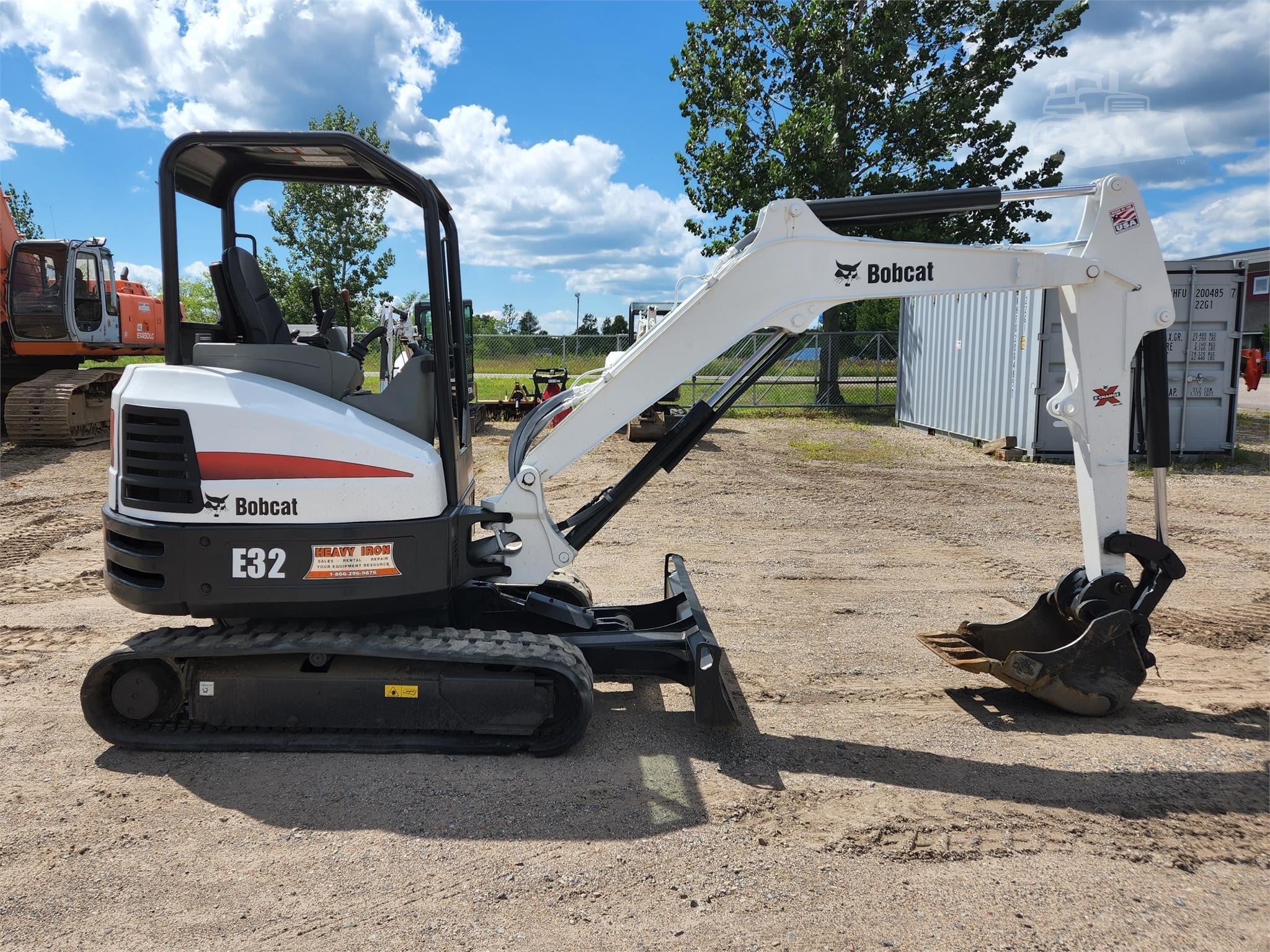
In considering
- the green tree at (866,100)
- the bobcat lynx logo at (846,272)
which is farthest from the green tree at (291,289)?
the bobcat lynx logo at (846,272)

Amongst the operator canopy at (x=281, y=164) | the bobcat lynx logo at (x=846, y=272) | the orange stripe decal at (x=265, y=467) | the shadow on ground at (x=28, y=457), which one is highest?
the operator canopy at (x=281, y=164)

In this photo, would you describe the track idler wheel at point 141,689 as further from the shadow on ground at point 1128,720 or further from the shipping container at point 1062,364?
the shipping container at point 1062,364

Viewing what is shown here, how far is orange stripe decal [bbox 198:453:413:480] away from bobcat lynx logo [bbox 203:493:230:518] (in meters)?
0.09

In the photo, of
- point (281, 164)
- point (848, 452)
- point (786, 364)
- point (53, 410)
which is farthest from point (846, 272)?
point (786, 364)

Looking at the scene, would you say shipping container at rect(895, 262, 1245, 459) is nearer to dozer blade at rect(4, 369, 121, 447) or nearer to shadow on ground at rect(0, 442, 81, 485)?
dozer blade at rect(4, 369, 121, 447)

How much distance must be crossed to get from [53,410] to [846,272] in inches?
565

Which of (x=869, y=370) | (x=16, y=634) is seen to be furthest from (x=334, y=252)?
(x=16, y=634)

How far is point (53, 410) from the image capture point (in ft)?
47.1

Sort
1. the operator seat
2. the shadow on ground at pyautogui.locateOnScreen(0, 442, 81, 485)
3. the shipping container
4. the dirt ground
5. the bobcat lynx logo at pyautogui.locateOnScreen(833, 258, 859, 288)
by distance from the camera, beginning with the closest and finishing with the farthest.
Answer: the dirt ground
the operator seat
the bobcat lynx logo at pyautogui.locateOnScreen(833, 258, 859, 288)
the shadow on ground at pyautogui.locateOnScreen(0, 442, 81, 485)
the shipping container

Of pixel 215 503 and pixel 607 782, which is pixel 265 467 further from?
pixel 607 782

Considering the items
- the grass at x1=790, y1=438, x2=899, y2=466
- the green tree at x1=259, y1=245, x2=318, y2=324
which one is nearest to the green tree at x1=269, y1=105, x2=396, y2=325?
the green tree at x1=259, y1=245, x2=318, y2=324

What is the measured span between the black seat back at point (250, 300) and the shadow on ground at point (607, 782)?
2075mm

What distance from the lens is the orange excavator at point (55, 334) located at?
47.6ft

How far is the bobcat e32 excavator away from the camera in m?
4.15
